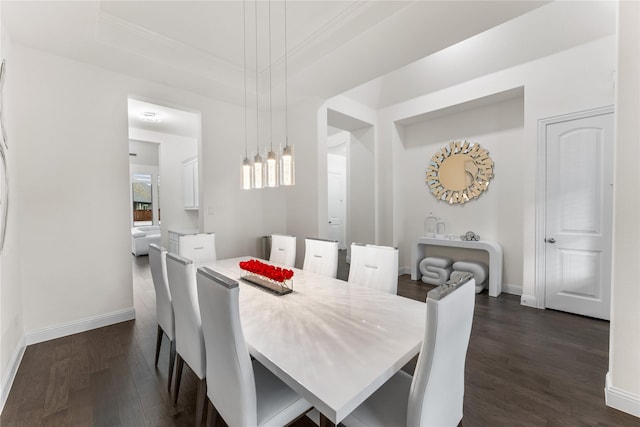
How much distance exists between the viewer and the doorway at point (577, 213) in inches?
111

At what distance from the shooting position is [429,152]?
4516 millimetres

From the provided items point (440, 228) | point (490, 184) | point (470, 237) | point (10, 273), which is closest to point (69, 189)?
point (10, 273)

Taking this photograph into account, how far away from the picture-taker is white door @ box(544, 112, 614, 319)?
2.82 meters

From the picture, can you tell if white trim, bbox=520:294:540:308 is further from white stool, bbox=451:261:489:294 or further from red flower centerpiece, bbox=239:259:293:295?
red flower centerpiece, bbox=239:259:293:295

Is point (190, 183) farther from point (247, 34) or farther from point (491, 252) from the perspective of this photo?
point (491, 252)

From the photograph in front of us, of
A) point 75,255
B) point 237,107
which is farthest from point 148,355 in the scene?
point 237,107

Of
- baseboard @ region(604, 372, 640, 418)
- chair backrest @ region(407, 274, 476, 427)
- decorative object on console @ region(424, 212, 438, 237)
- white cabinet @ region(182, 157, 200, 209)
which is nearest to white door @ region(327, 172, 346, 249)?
decorative object on console @ region(424, 212, 438, 237)

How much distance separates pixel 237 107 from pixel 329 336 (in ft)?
12.2

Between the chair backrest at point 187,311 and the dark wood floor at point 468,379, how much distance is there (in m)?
0.41

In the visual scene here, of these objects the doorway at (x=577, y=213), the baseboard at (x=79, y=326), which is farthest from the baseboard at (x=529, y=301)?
A: the baseboard at (x=79, y=326)

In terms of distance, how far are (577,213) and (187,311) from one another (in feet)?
12.7

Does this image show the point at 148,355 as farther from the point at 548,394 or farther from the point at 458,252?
the point at 458,252

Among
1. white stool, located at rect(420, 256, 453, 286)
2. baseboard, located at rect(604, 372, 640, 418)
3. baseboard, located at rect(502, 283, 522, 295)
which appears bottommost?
baseboard, located at rect(604, 372, 640, 418)

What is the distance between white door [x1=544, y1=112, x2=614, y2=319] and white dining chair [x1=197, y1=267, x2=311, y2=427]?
3.36 meters
